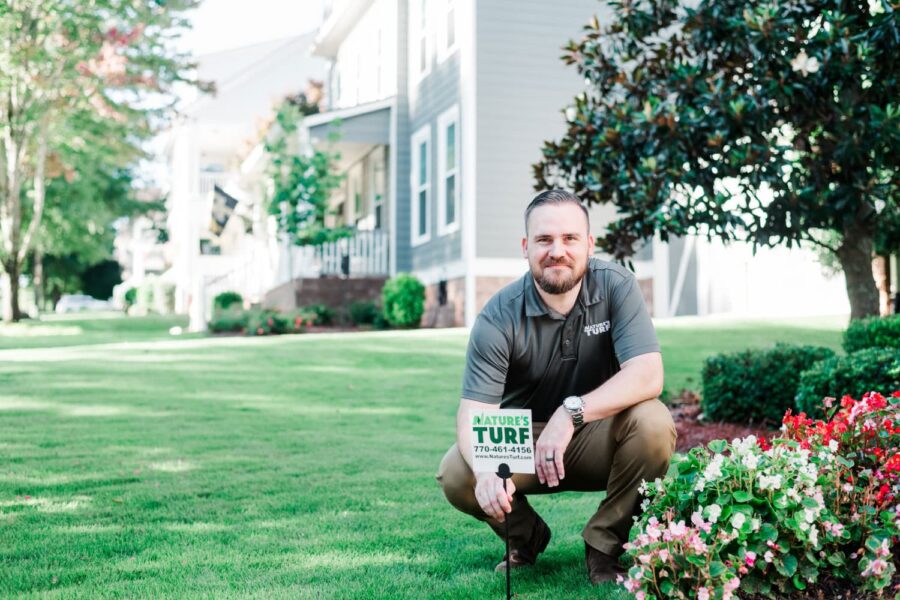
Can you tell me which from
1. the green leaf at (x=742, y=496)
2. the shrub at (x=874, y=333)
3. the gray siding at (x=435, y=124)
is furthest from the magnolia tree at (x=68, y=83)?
the green leaf at (x=742, y=496)

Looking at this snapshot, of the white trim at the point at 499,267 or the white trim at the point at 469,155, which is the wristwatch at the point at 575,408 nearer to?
the white trim at the point at 469,155

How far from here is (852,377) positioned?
6051mm

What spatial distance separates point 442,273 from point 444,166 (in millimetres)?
1804

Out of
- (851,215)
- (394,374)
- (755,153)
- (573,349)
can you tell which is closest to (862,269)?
(851,215)

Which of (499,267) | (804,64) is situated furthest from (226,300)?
(804,64)

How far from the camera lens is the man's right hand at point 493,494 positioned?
3477 millimetres

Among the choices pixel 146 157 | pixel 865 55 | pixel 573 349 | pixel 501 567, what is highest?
pixel 146 157

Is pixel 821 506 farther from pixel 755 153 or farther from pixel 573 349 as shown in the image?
pixel 755 153

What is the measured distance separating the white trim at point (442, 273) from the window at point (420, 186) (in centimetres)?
58

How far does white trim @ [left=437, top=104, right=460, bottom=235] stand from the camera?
16.3 metres

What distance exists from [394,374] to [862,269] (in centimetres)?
472

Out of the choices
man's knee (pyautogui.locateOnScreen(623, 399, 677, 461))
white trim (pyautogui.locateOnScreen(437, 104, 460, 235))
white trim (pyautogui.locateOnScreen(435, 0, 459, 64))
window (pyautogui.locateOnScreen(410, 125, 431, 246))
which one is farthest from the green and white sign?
window (pyautogui.locateOnScreen(410, 125, 431, 246))

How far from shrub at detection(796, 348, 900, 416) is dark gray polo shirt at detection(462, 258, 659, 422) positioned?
2.72 m

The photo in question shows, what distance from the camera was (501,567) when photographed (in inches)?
159
